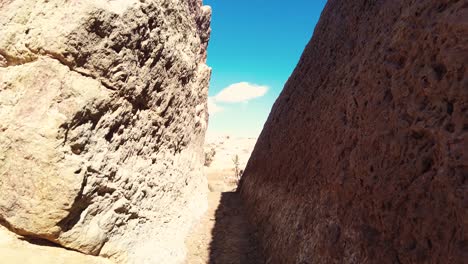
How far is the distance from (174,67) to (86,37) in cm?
350

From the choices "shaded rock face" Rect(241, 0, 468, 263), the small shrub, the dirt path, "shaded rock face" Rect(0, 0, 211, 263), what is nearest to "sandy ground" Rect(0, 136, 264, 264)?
the dirt path

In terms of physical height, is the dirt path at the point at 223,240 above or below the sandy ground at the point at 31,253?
below

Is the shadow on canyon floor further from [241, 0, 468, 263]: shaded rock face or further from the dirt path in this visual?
[241, 0, 468, 263]: shaded rock face

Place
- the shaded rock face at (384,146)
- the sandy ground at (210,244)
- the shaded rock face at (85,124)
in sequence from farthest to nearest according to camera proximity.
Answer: the shaded rock face at (85,124) → the sandy ground at (210,244) → the shaded rock face at (384,146)

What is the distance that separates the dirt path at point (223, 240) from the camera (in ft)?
29.1

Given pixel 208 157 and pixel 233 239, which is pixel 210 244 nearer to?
pixel 233 239

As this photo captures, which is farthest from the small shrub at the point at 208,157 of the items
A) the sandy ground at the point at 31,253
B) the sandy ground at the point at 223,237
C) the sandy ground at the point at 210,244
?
the sandy ground at the point at 31,253

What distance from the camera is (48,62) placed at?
18.1 ft

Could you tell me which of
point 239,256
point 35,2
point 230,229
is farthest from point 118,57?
point 230,229

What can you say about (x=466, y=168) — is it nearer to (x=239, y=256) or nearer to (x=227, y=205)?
(x=239, y=256)

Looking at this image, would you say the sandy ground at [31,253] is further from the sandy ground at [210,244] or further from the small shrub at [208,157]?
the small shrub at [208,157]

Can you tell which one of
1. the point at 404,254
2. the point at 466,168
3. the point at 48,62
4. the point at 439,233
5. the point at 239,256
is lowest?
the point at 239,256

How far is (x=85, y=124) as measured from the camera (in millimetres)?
5602

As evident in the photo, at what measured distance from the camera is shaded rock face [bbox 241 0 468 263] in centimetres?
331
